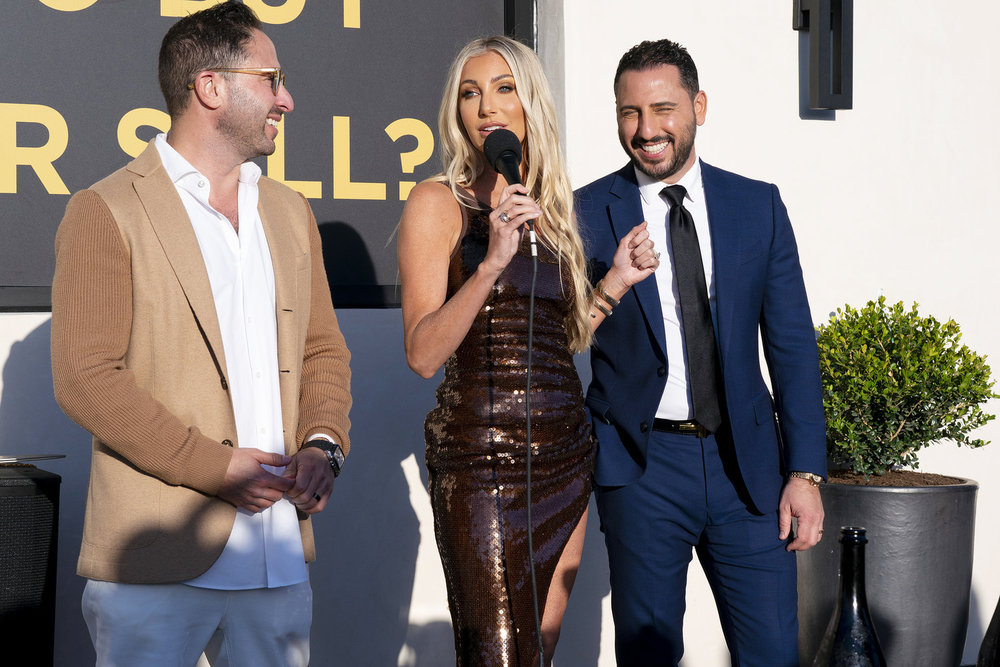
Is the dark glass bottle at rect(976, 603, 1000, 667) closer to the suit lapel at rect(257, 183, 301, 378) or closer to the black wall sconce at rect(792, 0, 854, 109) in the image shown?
the suit lapel at rect(257, 183, 301, 378)

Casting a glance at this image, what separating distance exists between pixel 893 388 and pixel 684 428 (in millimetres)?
1374

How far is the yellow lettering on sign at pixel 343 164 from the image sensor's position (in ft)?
13.6

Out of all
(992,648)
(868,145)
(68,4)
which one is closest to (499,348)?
(992,648)

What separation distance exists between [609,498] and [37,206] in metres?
2.43

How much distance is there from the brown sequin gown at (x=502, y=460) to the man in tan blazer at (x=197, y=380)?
0.30m

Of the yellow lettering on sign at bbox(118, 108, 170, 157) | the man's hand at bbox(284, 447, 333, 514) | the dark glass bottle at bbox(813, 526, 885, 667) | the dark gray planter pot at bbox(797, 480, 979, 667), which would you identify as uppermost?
the yellow lettering on sign at bbox(118, 108, 170, 157)

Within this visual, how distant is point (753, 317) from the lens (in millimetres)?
2820

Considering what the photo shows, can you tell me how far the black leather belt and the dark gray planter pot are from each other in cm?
129

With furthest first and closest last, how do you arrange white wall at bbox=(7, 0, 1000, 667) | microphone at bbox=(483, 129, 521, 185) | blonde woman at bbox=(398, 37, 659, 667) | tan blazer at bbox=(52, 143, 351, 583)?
white wall at bbox=(7, 0, 1000, 667)
blonde woman at bbox=(398, 37, 659, 667)
microphone at bbox=(483, 129, 521, 185)
tan blazer at bbox=(52, 143, 351, 583)

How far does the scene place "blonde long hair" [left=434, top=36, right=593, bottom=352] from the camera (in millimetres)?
2676

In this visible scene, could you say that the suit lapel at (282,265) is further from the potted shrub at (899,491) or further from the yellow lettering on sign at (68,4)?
the potted shrub at (899,491)

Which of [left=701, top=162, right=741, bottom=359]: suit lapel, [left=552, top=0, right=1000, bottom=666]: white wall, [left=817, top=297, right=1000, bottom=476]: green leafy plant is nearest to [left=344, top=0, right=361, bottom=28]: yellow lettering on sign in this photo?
[left=552, top=0, right=1000, bottom=666]: white wall

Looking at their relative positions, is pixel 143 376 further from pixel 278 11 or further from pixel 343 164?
pixel 278 11

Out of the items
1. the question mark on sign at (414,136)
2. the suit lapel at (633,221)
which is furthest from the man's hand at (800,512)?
the question mark on sign at (414,136)
